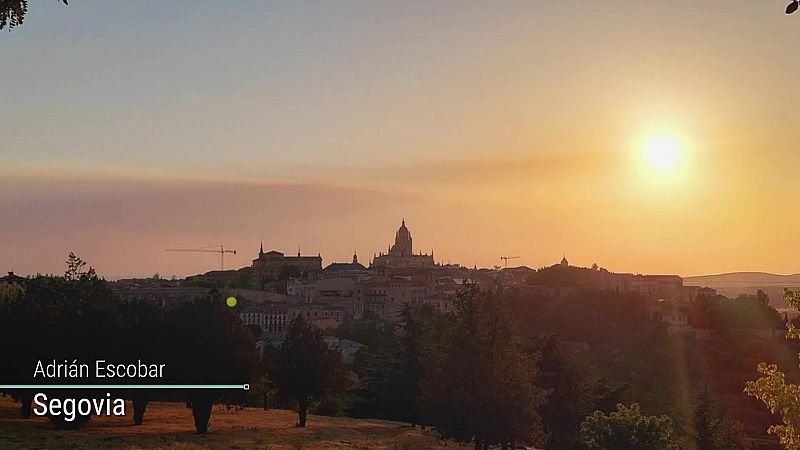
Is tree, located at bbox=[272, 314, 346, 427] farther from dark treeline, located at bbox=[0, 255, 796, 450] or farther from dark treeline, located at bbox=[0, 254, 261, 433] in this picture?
dark treeline, located at bbox=[0, 254, 261, 433]

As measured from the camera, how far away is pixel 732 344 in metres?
85.6

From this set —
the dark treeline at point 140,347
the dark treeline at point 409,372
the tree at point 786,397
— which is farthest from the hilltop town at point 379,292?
the tree at point 786,397

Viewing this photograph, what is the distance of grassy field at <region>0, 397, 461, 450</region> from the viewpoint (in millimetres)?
26723

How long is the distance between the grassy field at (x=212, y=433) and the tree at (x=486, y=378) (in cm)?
554

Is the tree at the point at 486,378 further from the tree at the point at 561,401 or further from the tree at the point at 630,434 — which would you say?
the tree at the point at 561,401

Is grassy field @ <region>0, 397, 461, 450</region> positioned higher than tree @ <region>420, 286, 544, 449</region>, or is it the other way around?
tree @ <region>420, 286, 544, 449</region>

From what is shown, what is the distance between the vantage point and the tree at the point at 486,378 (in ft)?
90.6

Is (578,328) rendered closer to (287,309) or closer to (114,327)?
(287,309)

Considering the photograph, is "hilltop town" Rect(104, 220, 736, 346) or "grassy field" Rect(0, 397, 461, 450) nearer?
"grassy field" Rect(0, 397, 461, 450)

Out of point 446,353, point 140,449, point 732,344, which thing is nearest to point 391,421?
Answer: point 446,353

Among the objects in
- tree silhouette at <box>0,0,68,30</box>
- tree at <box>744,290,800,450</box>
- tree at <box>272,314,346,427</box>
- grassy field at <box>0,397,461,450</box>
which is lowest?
grassy field at <box>0,397,461,450</box>

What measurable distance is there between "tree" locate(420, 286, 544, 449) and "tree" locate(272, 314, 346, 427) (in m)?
13.8

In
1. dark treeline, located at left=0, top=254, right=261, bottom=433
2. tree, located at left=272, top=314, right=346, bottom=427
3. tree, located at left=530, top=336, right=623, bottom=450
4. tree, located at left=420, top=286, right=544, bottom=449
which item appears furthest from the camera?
tree, located at left=272, top=314, right=346, bottom=427

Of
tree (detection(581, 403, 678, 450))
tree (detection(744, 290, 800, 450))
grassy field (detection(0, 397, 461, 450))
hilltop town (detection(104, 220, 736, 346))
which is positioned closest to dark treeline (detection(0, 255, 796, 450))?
tree (detection(581, 403, 678, 450))
